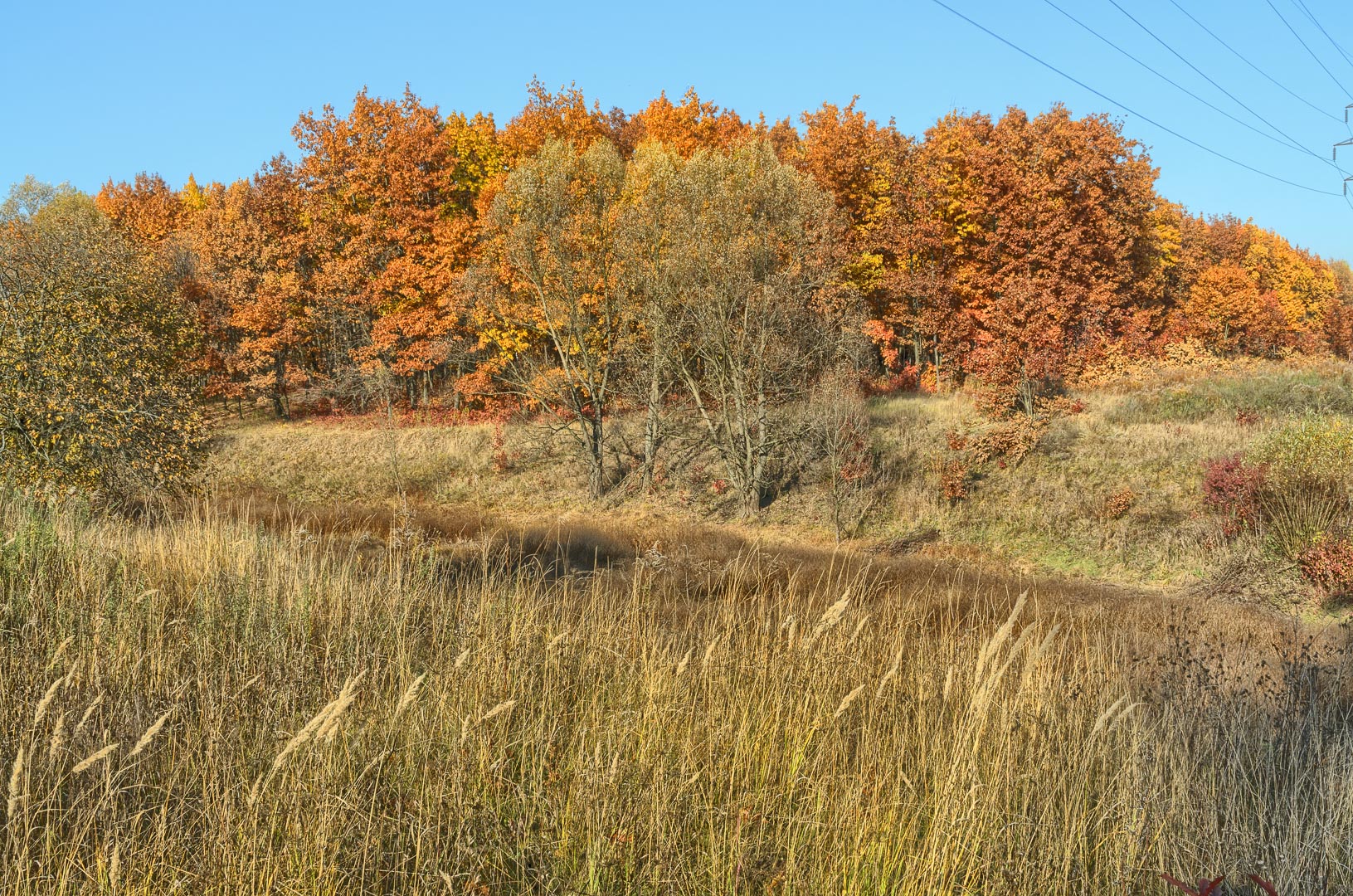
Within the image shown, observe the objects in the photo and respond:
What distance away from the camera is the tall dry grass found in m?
3.04

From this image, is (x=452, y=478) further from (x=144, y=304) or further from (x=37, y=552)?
(x=37, y=552)

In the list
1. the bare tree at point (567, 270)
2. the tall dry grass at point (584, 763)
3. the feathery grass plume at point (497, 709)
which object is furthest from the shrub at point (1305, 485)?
the feathery grass plume at point (497, 709)

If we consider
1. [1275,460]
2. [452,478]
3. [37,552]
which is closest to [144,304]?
[452,478]

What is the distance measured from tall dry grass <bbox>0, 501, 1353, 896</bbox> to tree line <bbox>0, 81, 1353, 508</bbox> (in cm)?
1792

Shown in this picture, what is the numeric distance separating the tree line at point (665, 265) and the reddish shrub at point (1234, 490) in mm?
7009

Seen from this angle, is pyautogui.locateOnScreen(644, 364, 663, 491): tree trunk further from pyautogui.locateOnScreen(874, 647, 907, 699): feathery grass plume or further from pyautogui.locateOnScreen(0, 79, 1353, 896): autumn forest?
pyautogui.locateOnScreen(874, 647, 907, 699): feathery grass plume

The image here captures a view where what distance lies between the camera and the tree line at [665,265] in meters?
23.1

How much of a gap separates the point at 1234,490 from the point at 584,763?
18.9 metres

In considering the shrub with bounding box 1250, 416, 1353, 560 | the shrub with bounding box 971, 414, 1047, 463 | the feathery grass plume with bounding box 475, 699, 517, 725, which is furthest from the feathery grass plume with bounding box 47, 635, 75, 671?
the shrub with bounding box 971, 414, 1047, 463

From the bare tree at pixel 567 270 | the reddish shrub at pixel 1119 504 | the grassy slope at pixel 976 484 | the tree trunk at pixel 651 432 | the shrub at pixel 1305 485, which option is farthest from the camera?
the tree trunk at pixel 651 432

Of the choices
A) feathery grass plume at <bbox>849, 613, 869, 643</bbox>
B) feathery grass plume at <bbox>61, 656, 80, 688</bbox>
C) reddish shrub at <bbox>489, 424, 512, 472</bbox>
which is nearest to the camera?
feathery grass plume at <bbox>61, 656, 80, 688</bbox>

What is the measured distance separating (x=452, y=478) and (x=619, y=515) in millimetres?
6662

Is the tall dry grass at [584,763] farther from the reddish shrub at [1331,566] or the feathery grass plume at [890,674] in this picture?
the reddish shrub at [1331,566]

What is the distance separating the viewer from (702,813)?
3621 mm
